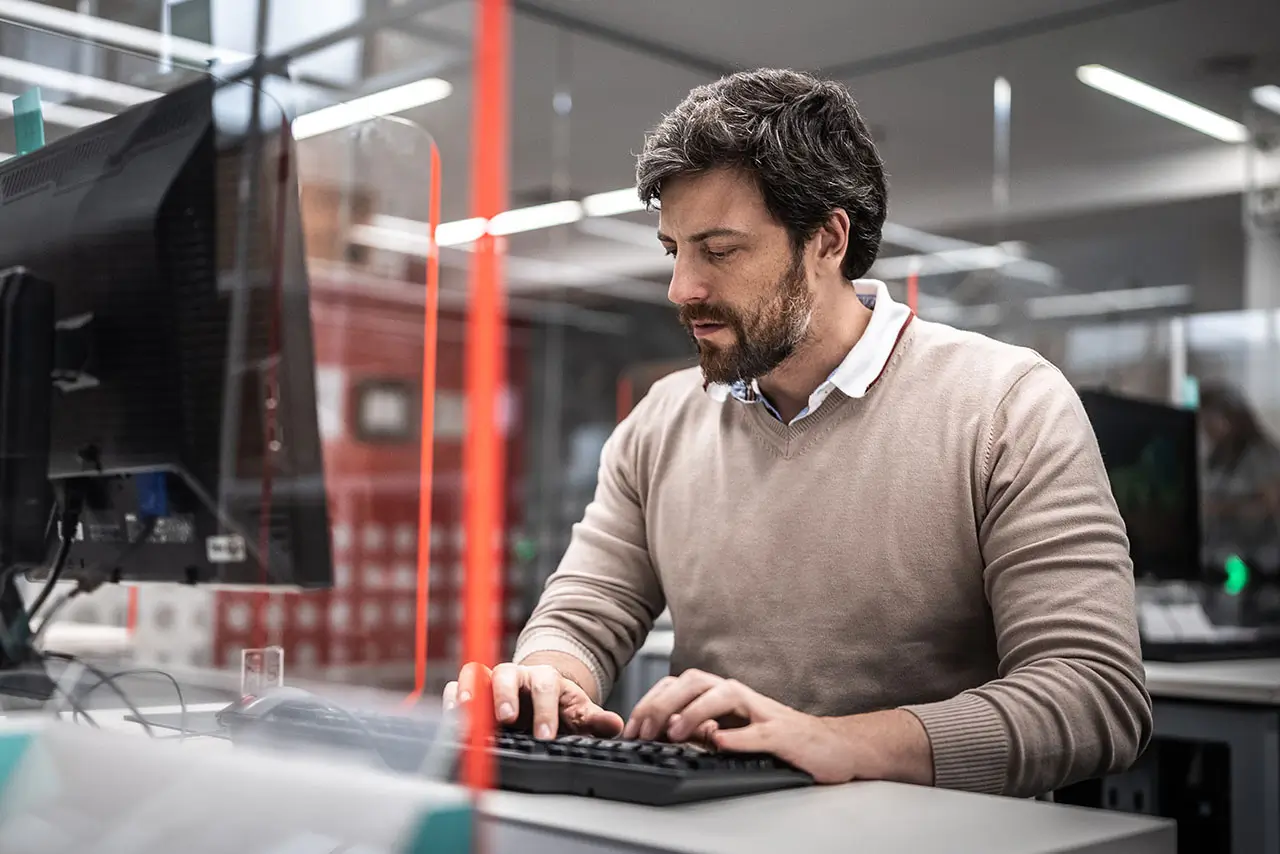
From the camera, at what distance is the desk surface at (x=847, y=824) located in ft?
2.28

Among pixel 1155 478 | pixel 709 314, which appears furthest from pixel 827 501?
pixel 1155 478

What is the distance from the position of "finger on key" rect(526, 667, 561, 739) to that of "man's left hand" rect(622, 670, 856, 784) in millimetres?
102

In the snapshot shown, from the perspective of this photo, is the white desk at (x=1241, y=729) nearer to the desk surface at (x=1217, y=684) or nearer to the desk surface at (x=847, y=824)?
the desk surface at (x=1217, y=684)

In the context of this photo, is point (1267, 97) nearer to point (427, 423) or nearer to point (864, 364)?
point (864, 364)

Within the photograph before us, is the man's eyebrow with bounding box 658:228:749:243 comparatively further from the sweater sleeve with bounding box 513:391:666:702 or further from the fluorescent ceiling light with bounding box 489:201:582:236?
the fluorescent ceiling light with bounding box 489:201:582:236

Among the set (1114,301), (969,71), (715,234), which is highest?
(969,71)

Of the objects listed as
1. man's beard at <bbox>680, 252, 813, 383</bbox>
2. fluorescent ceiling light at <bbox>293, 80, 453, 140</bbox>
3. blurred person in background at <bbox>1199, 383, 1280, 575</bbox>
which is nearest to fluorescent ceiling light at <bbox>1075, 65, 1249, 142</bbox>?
blurred person in background at <bbox>1199, 383, 1280, 575</bbox>

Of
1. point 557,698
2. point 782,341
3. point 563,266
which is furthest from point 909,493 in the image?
point 563,266

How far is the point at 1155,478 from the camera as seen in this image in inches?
100

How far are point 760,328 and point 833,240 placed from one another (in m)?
0.16

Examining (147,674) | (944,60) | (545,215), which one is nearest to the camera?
(147,674)

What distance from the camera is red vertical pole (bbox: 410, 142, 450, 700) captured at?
103 centimetres

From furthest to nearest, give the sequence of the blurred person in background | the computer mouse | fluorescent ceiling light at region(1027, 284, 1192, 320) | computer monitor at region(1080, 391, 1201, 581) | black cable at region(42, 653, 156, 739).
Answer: fluorescent ceiling light at region(1027, 284, 1192, 320), the blurred person in background, computer monitor at region(1080, 391, 1201, 581), black cable at region(42, 653, 156, 739), the computer mouse

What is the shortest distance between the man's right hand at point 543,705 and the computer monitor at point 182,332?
0.69 feet
